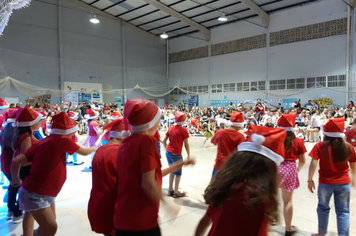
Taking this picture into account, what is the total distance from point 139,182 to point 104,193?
52cm

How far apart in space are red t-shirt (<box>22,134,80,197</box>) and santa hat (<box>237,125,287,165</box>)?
1.86 metres

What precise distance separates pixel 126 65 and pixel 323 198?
22748 mm

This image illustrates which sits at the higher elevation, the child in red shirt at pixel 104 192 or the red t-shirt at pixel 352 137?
the red t-shirt at pixel 352 137

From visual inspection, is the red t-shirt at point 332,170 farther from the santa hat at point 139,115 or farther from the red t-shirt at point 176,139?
the red t-shirt at point 176,139

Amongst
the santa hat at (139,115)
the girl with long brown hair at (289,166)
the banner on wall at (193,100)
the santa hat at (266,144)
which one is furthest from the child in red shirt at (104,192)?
the banner on wall at (193,100)

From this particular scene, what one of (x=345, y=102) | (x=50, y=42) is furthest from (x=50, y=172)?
(x=50, y=42)

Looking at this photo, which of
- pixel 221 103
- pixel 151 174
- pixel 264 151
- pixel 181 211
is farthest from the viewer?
pixel 221 103

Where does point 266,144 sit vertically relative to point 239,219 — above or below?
above

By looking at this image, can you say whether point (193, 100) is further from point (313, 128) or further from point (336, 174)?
point (336, 174)

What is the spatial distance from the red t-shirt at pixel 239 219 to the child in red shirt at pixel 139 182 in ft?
1.63

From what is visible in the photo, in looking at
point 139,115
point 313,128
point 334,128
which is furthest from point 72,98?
point 139,115

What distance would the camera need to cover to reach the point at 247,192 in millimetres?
1259

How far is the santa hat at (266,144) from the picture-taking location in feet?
4.56

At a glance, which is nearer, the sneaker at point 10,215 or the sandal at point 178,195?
the sneaker at point 10,215
